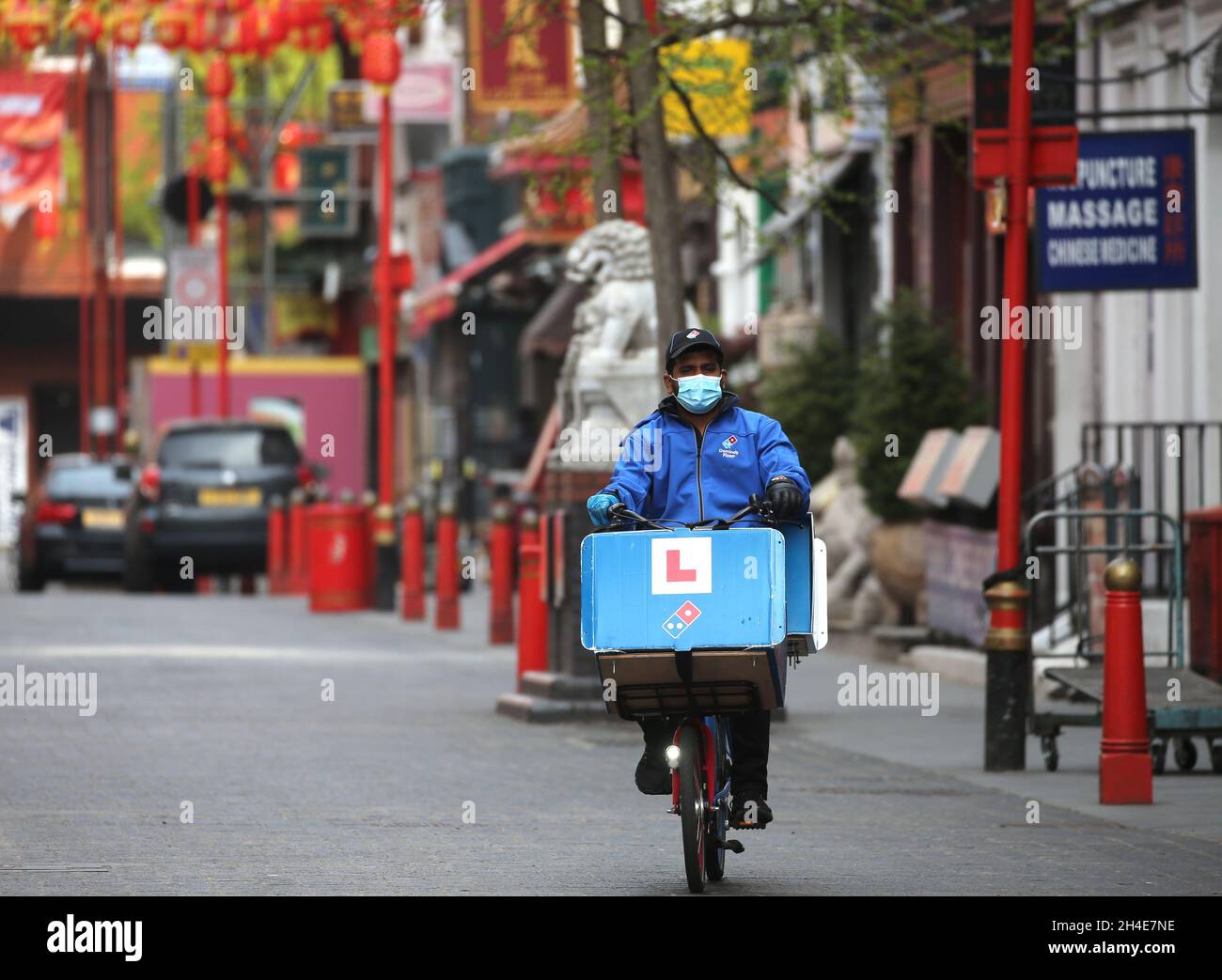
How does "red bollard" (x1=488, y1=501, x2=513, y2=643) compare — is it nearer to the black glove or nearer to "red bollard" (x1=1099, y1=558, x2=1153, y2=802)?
"red bollard" (x1=1099, y1=558, x2=1153, y2=802)

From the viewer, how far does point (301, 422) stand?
48625 millimetres

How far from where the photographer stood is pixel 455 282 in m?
44.8

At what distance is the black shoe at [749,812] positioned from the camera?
31.7 ft

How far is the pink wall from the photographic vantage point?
1873 inches

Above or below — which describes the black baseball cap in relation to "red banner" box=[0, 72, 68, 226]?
below

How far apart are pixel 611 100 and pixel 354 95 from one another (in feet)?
114

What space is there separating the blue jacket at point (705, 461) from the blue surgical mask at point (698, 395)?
0.07m

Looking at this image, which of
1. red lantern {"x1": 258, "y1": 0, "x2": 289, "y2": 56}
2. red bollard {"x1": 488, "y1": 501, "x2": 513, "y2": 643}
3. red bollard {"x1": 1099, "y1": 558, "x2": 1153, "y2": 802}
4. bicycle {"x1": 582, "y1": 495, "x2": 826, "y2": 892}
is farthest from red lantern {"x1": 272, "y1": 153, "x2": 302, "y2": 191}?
bicycle {"x1": 582, "y1": 495, "x2": 826, "y2": 892}

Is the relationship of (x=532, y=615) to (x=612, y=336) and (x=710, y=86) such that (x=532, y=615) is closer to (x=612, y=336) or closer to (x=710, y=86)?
(x=612, y=336)

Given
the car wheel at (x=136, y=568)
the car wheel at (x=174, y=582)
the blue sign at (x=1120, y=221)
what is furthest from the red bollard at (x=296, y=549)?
the blue sign at (x=1120, y=221)

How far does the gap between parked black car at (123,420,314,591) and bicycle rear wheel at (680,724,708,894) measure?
22027mm

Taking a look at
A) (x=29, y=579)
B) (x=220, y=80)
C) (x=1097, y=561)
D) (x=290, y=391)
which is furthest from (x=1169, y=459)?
(x=290, y=391)

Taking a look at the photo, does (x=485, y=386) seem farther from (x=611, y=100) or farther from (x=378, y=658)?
(x=611, y=100)
